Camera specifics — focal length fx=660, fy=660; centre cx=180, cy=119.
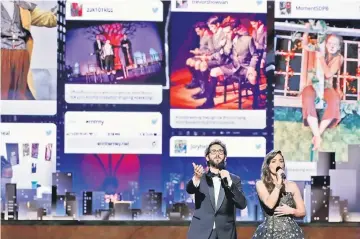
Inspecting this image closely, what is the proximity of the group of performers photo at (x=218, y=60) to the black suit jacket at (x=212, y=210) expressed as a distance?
5.74 ft

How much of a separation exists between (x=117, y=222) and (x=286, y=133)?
5.79 feet

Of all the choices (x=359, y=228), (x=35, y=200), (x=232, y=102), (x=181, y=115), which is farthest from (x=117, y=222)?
(x=359, y=228)

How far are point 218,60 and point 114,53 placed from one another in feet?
3.17

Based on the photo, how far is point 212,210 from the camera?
4418mm

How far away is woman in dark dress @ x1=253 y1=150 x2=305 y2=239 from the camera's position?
4262mm

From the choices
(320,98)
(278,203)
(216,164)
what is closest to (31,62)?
(216,164)

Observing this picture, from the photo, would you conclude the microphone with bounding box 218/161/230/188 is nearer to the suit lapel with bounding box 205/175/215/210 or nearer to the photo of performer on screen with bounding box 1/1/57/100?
the suit lapel with bounding box 205/175/215/210

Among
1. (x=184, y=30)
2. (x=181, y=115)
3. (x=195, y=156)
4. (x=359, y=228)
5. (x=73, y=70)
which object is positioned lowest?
(x=359, y=228)

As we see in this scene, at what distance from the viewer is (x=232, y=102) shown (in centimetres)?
611

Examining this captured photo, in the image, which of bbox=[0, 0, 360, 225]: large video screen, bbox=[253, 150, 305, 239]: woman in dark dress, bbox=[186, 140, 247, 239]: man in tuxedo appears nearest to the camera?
bbox=[253, 150, 305, 239]: woman in dark dress

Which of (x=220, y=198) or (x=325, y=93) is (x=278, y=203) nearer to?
(x=220, y=198)

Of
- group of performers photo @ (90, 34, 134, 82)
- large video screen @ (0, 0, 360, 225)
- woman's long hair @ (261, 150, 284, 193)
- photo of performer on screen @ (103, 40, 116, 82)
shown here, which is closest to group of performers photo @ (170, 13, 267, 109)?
large video screen @ (0, 0, 360, 225)

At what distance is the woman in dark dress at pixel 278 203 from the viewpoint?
4262mm

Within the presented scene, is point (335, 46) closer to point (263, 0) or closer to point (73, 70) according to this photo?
point (263, 0)
